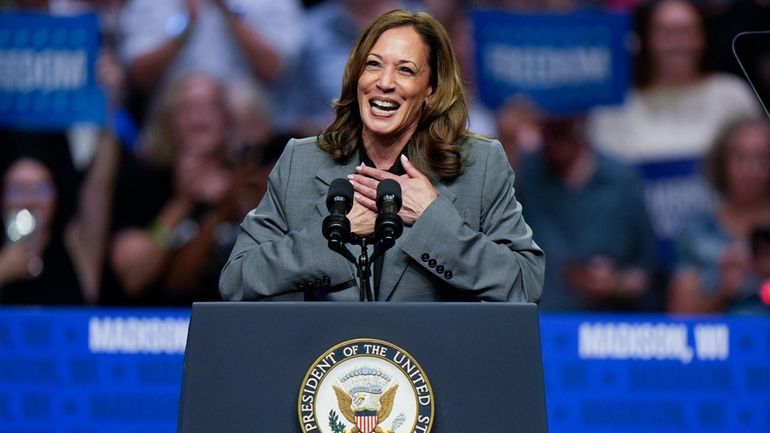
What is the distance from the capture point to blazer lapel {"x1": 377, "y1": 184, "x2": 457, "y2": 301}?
239 centimetres

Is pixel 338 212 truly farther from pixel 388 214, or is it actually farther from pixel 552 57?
pixel 552 57

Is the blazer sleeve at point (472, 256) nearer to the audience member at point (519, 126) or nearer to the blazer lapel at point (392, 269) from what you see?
the blazer lapel at point (392, 269)

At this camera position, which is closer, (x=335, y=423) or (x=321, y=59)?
(x=335, y=423)

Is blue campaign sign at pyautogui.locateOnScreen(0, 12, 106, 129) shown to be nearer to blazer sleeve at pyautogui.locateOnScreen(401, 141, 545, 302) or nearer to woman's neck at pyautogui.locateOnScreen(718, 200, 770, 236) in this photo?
woman's neck at pyautogui.locateOnScreen(718, 200, 770, 236)

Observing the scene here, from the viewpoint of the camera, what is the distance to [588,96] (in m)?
5.58

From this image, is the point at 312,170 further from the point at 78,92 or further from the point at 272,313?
the point at 78,92

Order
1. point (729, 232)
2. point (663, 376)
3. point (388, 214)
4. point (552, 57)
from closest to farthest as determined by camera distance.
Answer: point (388, 214) < point (663, 376) < point (729, 232) < point (552, 57)

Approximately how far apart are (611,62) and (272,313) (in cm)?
388

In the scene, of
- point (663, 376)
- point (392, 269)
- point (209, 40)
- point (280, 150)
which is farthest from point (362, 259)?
point (209, 40)

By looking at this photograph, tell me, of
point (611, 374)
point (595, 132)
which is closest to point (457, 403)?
point (611, 374)

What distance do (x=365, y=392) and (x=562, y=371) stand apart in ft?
9.80

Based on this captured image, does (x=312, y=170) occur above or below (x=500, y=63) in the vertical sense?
below

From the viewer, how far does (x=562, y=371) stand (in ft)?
15.9

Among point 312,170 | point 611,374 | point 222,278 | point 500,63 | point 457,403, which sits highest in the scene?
point 500,63
